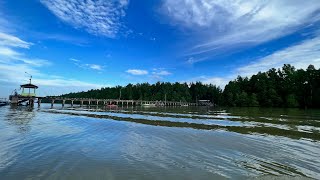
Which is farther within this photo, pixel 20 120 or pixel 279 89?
pixel 279 89

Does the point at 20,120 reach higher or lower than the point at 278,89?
lower

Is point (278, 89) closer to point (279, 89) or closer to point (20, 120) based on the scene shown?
point (279, 89)

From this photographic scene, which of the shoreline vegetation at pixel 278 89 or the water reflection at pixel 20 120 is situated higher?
the shoreline vegetation at pixel 278 89

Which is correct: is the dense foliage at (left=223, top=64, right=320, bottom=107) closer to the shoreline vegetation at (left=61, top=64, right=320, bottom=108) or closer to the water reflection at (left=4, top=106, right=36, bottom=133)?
the shoreline vegetation at (left=61, top=64, right=320, bottom=108)

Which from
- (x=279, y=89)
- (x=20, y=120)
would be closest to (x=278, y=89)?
(x=279, y=89)

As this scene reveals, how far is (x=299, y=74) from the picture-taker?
106188 mm

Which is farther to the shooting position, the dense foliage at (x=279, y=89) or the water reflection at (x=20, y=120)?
the dense foliage at (x=279, y=89)

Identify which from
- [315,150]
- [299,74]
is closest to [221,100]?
[299,74]

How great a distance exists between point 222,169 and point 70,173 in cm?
528

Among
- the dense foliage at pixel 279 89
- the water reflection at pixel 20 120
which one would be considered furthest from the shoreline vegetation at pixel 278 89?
the water reflection at pixel 20 120

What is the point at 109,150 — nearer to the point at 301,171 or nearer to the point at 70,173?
the point at 70,173

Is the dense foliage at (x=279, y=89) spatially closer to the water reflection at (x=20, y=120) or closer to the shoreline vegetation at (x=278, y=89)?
the shoreline vegetation at (x=278, y=89)

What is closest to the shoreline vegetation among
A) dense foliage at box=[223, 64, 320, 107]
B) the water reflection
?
dense foliage at box=[223, 64, 320, 107]

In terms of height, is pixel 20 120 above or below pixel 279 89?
below
